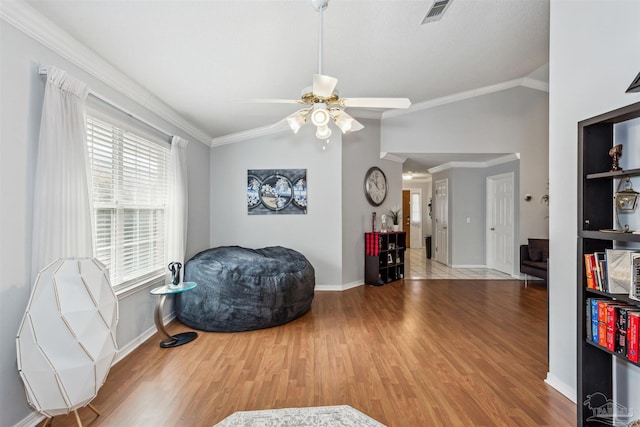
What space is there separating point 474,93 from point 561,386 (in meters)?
4.64

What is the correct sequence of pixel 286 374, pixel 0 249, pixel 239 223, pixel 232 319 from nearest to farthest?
pixel 0 249
pixel 286 374
pixel 232 319
pixel 239 223


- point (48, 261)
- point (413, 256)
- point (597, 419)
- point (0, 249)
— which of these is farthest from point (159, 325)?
point (413, 256)

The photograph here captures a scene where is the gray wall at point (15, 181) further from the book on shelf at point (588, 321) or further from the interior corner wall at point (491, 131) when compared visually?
the interior corner wall at point (491, 131)

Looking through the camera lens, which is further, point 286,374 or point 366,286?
point 366,286

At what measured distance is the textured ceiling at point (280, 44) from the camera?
2057 millimetres

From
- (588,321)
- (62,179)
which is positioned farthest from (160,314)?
(588,321)

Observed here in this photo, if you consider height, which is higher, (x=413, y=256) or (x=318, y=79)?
(x=318, y=79)

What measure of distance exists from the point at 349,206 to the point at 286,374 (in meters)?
3.11

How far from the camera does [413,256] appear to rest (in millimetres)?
8836

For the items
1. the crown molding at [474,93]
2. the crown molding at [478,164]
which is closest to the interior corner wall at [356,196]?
the crown molding at [474,93]

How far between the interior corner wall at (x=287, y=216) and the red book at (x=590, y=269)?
3.35 m

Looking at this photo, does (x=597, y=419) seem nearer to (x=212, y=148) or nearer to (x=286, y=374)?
(x=286, y=374)

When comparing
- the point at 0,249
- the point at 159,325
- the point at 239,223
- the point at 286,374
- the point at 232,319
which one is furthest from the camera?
the point at 239,223

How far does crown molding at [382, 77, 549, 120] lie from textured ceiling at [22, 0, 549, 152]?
817 millimetres
